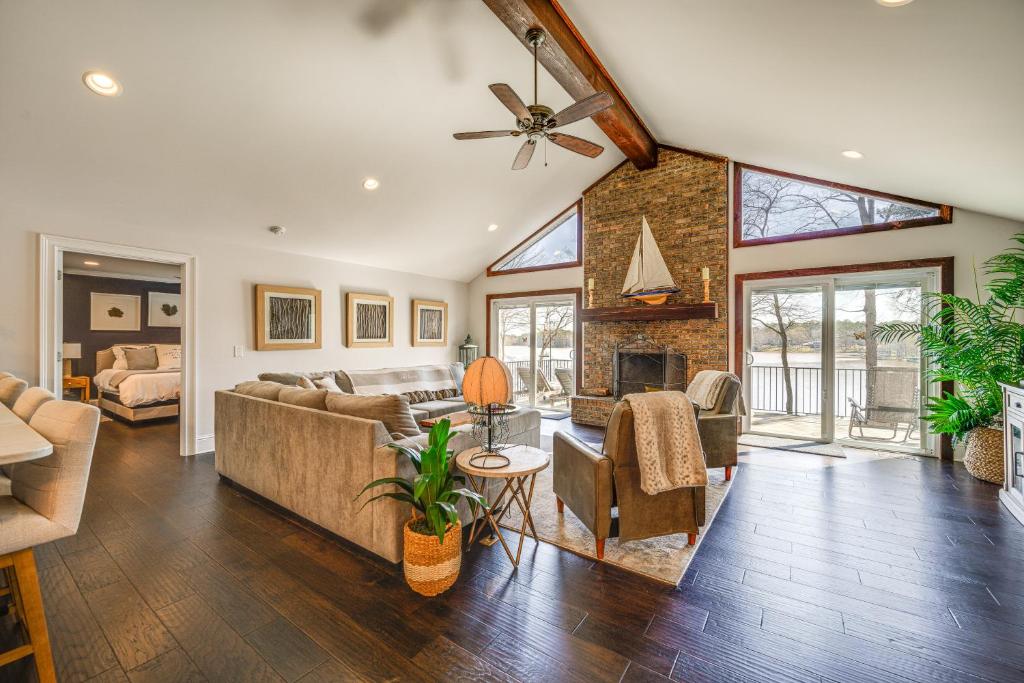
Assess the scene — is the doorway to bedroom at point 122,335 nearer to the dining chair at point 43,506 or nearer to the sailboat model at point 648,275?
the dining chair at point 43,506

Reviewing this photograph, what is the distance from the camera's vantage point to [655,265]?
5.62 meters

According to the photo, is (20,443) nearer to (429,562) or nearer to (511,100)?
(429,562)

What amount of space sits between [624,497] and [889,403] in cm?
418

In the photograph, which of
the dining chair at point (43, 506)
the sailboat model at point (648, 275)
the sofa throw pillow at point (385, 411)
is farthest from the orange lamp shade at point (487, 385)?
the sailboat model at point (648, 275)

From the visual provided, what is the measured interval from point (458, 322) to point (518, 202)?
2652mm

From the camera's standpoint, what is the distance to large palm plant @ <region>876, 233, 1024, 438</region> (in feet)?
11.4

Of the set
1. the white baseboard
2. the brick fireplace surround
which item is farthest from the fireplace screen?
the white baseboard

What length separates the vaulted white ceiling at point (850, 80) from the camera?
2174 millimetres

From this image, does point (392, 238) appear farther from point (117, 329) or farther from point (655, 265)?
point (117, 329)

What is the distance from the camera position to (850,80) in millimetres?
2752

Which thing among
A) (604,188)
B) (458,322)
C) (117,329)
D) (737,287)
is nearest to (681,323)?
(737,287)

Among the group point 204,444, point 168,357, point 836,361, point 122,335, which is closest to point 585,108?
point 836,361

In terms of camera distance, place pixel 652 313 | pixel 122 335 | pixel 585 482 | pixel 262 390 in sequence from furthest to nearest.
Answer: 1. pixel 122 335
2. pixel 652 313
3. pixel 262 390
4. pixel 585 482

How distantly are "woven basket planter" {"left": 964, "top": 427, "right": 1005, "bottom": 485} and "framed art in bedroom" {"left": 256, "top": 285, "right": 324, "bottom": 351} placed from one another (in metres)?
6.87
